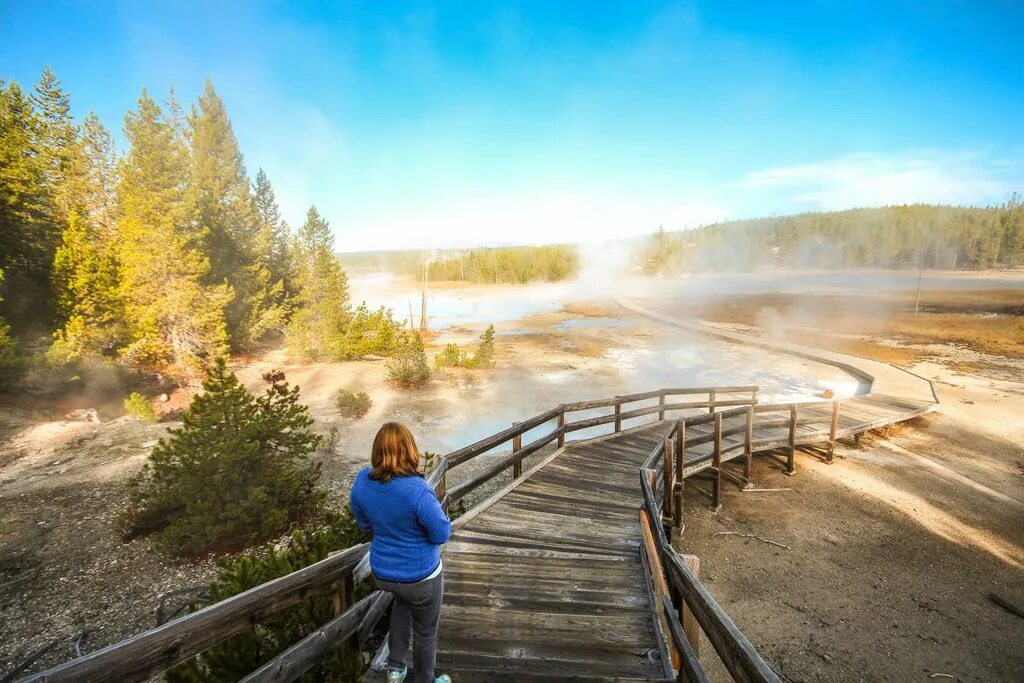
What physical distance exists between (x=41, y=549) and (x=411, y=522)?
34.4ft

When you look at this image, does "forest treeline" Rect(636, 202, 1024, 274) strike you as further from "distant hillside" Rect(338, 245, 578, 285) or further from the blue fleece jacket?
the blue fleece jacket

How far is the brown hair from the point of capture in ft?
10.1

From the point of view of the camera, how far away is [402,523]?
313cm

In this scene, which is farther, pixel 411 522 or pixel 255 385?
pixel 255 385

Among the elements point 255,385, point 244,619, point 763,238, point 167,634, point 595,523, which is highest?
point 763,238

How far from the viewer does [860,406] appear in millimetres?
16750

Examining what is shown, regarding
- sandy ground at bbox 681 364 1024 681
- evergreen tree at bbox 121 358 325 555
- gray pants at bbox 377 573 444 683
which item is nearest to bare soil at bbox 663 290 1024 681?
sandy ground at bbox 681 364 1024 681

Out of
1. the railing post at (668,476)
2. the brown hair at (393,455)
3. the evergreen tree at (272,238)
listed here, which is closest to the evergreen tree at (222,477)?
the brown hair at (393,455)

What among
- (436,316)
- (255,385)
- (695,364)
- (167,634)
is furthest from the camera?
(436,316)

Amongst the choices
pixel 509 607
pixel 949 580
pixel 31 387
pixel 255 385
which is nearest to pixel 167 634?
pixel 509 607

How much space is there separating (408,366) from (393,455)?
67.7ft

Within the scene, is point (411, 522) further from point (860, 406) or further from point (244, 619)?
point (860, 406)

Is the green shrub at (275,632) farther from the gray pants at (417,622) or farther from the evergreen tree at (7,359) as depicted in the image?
the evergreen tree at (7,359)

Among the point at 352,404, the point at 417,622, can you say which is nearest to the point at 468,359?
the point at 352,404
